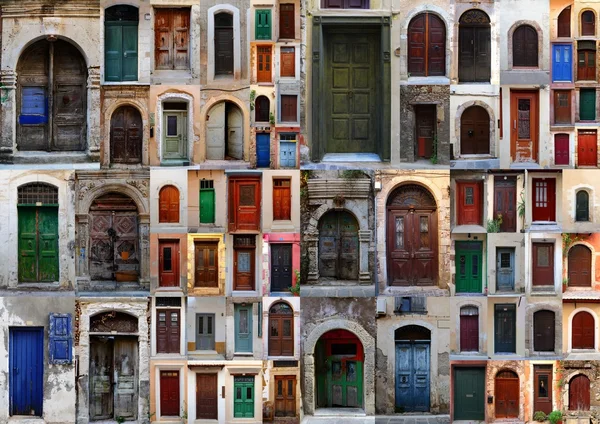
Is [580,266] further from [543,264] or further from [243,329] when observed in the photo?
[243,329]

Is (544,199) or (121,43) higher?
(121,43)

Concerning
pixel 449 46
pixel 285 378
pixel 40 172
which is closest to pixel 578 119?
pixel 449 46

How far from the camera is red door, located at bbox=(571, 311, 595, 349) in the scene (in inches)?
587

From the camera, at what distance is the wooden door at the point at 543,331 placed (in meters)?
14.8

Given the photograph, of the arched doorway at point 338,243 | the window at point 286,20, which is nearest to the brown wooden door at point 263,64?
the window at point 286,20

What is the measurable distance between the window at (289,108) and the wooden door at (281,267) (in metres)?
2.18

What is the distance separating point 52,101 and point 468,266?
7.80 m

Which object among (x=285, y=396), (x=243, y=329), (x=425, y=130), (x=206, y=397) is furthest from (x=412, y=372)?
(x=425, y=130)

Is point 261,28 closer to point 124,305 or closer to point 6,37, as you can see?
point 6,37

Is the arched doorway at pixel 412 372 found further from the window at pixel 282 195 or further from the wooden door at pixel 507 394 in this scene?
the window at pixel 282 195

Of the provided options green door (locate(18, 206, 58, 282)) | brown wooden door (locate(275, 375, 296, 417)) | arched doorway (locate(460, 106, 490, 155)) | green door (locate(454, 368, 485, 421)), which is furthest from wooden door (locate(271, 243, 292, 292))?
green door (locate(18, 206, 58, 282))

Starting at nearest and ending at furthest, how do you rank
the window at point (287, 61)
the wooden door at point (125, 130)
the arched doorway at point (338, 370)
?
the window at point (287, 61), the wooden door at point (125, 130), the arched doorway at point (338, 370)

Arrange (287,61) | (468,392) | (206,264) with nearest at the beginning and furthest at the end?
(287,61), (206,264), (468,392)

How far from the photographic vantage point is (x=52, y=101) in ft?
48.3
